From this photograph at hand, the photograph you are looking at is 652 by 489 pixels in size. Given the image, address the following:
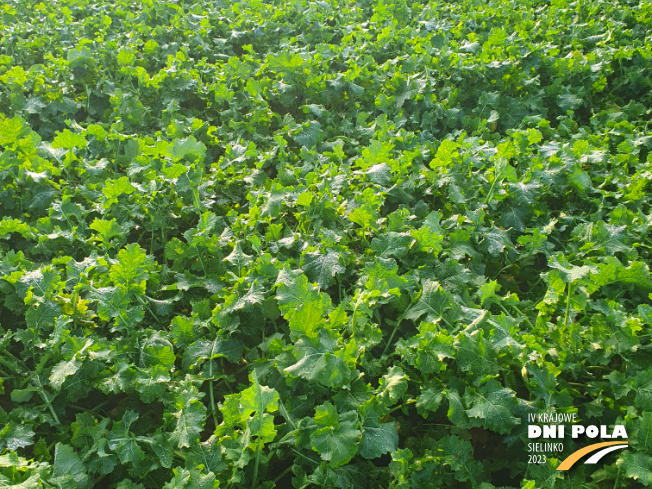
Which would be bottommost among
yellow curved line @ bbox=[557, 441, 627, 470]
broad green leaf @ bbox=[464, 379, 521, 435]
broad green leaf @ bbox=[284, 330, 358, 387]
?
yellow curved line @ bbox=[557, 441, 627, 470]

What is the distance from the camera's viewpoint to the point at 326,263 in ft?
8.32

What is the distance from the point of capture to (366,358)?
88.1 inches

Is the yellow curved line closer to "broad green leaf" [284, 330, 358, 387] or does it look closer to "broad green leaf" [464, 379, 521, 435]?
"broad green leaf" [464, 379, 521, 435]

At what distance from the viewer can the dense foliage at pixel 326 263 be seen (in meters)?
1.95

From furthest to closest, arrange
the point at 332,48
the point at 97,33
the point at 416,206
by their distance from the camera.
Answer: the point at 97,33 → the point at 332,48 → the point at 416,206

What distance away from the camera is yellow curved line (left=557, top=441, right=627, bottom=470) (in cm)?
194

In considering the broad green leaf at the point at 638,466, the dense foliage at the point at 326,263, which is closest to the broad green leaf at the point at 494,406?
the dense foliage at the point at 326,263

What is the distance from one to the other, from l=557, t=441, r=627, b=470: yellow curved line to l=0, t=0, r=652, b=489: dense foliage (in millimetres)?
27

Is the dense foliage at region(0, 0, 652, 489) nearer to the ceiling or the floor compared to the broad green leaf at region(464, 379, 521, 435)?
nearer to the ceiling

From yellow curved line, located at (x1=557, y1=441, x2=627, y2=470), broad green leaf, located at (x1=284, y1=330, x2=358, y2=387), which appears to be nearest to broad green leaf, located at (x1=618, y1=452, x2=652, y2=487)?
yellow curved line, located at (x1=557, y1=441, x2=627, y2=470)

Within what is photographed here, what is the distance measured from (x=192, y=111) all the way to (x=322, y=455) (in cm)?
326

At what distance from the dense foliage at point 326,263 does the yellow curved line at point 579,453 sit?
1.1 inches

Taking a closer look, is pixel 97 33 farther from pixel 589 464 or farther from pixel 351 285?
pixel 589 464

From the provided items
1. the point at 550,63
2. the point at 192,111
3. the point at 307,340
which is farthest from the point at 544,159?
the point at 192,111
